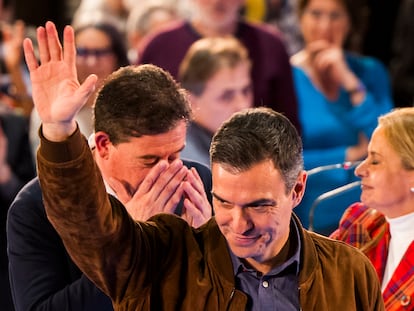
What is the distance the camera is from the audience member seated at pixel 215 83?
12.0 feet

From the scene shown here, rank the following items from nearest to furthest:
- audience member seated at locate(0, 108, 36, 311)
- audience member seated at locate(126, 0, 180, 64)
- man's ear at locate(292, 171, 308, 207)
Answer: man's ear at locate(292, 171, 308, 207)
audience member seated at locate(0, 108, 36, 311)
audience member seated at locate(126, 0, 180, 64)

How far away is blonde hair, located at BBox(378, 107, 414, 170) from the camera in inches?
101

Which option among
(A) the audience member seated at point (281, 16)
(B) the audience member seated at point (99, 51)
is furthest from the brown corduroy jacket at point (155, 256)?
(A) the audience member seated at point (281, 16)

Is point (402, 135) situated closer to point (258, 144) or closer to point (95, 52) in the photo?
point (258, 144)

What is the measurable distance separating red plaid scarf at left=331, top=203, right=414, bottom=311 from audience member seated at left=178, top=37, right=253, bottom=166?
1.01 meters

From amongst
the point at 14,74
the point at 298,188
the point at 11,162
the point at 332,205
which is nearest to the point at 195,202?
the point at 298,188

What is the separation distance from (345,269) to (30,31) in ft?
12.6

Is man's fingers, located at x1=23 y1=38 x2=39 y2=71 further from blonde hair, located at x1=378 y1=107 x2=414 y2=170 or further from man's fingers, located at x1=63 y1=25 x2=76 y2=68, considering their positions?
blonde hair, located at x1=378 y1=107 x2=414 y2=170

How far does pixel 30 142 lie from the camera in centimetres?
409

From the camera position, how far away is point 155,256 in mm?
2029

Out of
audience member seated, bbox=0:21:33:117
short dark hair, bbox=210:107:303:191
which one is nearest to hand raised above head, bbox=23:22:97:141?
short dark hair, bbox=210:107:303:191

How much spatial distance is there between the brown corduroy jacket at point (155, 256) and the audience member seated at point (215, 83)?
5.09 ft

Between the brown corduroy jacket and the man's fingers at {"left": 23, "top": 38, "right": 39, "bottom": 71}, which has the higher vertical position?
the man's fingers at {"left": 23, "top": 38, "right": 39, "bottom": 71}

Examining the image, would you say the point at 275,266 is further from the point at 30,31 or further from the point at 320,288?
the point at 30,31
